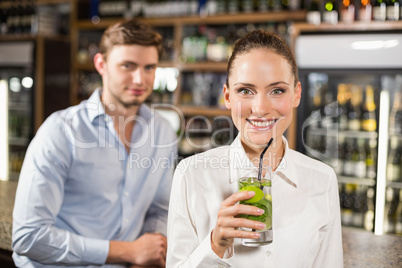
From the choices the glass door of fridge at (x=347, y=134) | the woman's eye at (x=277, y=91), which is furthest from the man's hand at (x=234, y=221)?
the glass door of fridge at (x=347, y=134)

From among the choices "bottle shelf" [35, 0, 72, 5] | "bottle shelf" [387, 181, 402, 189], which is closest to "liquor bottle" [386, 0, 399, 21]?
"bottle shelf" [387, 181, 402, 189]

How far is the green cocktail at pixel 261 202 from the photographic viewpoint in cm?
86

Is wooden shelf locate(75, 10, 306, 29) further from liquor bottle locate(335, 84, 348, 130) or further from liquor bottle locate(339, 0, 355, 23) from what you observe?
liquor bottle locate(335, 84, 348, 130)

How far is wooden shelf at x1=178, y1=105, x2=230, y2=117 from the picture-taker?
3.88 meters

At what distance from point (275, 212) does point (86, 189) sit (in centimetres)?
80

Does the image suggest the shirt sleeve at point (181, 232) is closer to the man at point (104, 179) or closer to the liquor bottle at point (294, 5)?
the man at point (104, 179)

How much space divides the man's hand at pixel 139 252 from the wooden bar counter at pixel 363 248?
52 cm

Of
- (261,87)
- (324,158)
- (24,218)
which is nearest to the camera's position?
(261,87)

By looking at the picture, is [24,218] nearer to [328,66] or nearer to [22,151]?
[328,66]

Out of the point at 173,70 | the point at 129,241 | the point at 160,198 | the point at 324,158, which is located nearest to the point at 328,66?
the point at 324,158

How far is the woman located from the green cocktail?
23 millimetres

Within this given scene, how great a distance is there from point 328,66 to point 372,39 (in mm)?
364

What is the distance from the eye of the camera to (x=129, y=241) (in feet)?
5.08

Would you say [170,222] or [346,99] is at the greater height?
[346,99]
